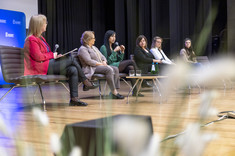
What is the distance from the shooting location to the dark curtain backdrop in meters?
9.12

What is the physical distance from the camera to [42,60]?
3.44m

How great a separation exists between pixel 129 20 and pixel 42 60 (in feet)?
22.4

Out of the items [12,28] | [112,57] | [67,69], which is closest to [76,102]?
[67,69]

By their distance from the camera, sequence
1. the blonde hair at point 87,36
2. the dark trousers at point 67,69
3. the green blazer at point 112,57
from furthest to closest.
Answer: the green blazer at point 112,57, the blonde hair at point 87,36, the dark trousers at point 67,69

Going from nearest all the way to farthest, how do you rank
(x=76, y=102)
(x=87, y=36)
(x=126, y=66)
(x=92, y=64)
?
(x=76, y=102) → (x=92, y=64) → (x=87, y=36) → (x=126, y=66)

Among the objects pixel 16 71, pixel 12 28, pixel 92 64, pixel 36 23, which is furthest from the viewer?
pixel 12 28

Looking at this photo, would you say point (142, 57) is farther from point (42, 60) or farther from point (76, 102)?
point (42, 60)

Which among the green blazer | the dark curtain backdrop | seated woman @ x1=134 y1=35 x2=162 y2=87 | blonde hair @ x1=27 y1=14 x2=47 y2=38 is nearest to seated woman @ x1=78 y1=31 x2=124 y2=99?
the green blazer

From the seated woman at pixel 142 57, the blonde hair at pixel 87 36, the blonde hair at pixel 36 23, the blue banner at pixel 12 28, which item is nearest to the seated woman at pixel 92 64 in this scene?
the blonde hair at pixel 87 36

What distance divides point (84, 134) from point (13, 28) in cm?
812

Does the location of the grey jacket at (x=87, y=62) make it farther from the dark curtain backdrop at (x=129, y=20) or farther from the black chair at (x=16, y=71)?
the dark curtain backdrop at (x=129, y=20)

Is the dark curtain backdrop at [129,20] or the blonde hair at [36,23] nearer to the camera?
the blonde hair at [36,23]

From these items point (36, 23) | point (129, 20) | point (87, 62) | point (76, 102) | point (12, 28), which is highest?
point (129, 20)

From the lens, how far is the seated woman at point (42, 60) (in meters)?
3.40
